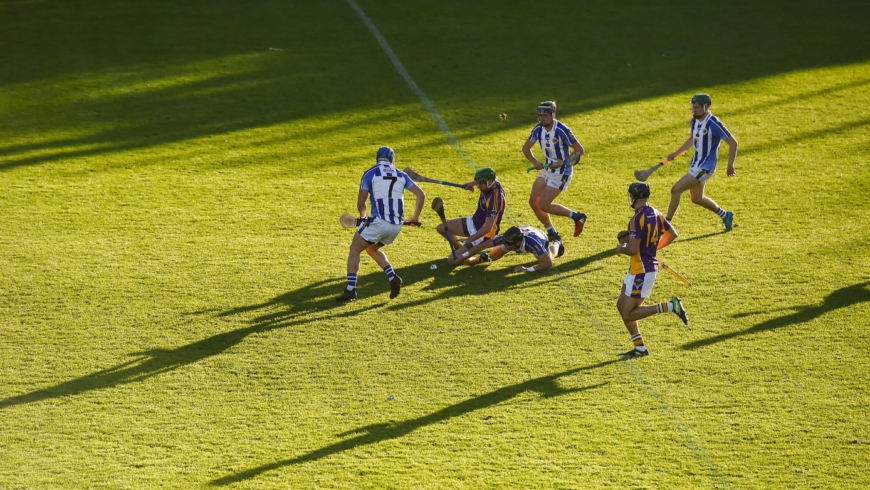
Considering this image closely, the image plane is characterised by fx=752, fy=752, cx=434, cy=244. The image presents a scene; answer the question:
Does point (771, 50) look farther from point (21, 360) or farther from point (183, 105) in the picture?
point (21, 360)

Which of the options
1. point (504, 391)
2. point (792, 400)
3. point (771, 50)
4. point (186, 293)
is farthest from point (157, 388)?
point (771, 50)

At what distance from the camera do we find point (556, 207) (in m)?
10.2

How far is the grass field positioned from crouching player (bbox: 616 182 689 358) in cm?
56

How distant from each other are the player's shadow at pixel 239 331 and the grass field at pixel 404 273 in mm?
35

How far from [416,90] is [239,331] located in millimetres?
9233

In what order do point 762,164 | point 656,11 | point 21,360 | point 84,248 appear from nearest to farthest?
1. point 21,360
2. point 84,248
3. point 762,164
4. point 656,11

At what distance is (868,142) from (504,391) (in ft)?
34.0

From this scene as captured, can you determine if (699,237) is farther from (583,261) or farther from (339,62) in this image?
(339,62)

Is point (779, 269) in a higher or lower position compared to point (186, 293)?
lower

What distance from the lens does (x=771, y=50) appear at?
1831cm

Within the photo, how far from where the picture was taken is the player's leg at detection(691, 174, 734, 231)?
411 inches

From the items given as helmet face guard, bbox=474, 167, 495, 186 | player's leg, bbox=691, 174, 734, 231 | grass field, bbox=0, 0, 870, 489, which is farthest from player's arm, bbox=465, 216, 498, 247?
player's leg, bbox=691, 174, 734, 231

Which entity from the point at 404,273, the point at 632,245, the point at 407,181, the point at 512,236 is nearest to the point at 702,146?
the point at 512,236

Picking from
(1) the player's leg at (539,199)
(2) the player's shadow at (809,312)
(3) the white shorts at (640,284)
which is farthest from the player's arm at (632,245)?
(1) the player's leg at (539,199)
